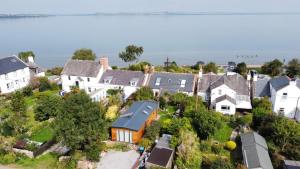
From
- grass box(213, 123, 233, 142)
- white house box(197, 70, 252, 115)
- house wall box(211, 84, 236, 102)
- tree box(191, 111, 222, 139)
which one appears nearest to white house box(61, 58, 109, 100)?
white house box(197, 70, 252, 115)

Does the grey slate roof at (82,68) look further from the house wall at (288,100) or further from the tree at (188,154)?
the house wall at (288,100)

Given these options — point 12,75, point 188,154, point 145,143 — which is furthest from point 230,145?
point 12,75

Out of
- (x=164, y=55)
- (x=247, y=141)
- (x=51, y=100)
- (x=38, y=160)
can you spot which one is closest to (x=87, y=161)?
(x=38, y=160)

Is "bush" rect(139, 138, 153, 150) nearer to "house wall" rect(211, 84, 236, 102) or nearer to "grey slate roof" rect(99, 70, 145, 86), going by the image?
"house wall" rect(211, 84, 236, 102)

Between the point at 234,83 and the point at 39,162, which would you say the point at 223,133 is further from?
the point at 39,162

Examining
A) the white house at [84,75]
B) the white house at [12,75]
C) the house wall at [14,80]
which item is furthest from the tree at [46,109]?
the white house at [12,75]
